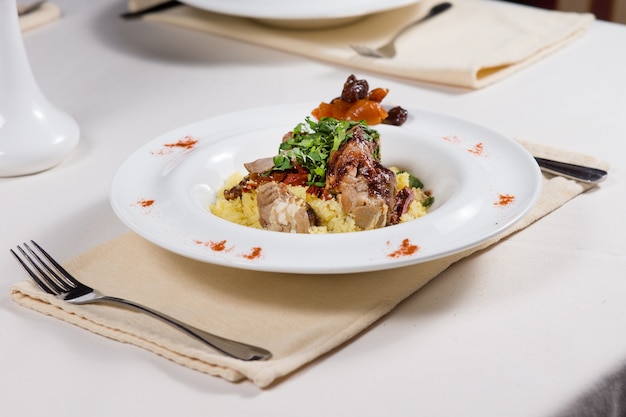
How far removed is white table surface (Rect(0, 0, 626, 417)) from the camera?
0.88 m

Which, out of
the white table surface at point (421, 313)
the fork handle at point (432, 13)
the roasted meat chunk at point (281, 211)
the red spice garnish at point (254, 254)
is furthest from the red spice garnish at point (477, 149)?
the fork handle at point (432, 13)

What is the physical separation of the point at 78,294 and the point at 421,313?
0.42m

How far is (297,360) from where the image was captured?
0.90 meters

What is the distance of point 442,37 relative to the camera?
1.94 m

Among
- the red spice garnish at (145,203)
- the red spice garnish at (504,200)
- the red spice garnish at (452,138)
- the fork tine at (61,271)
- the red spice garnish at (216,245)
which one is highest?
the red spice garnish at (504,200)

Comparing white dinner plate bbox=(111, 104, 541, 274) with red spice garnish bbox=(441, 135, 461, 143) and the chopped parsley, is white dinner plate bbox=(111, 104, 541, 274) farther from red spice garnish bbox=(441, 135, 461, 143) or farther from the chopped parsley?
the chopped parsley

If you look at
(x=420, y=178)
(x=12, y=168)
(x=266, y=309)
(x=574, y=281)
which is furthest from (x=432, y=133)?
(x=12, y=168)

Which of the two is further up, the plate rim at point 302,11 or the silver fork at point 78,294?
the plate rim at point 302,11

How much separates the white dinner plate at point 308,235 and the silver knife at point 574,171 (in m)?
0.14

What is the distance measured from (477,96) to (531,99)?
105mm

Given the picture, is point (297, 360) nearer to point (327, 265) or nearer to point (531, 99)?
point (327, 265)

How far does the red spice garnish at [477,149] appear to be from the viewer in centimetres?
121

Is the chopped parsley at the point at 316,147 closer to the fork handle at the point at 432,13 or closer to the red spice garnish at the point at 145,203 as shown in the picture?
the red spice garnish at the point at 145,203

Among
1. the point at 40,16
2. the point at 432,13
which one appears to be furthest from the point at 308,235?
the point at 40,16
